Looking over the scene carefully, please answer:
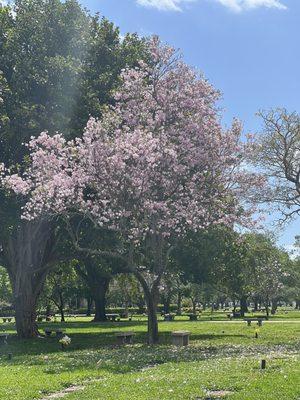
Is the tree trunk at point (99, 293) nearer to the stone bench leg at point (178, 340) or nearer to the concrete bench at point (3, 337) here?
the concrete bench at point (3, 337)

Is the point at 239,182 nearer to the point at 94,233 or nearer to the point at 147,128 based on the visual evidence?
the point at 147,128

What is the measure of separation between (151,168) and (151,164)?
212 millimetres

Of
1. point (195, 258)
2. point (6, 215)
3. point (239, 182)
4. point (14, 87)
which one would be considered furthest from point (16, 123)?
point (195, 258)

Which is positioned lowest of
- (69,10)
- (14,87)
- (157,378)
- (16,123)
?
(157,378)

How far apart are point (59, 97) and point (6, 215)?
21.3 feet

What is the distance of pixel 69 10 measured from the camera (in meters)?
28.1

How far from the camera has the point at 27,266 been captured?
93.4 feet

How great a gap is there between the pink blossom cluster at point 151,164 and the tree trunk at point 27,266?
4.58 meters

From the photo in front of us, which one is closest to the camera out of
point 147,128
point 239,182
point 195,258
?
point 147,128

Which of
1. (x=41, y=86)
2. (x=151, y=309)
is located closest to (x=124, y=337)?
(x=151, y=309)

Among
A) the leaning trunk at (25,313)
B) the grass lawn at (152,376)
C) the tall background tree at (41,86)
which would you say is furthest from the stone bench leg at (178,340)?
the leaning trunk at (25,313)

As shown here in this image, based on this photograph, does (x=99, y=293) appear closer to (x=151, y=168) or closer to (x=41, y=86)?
(x=41, y=86)

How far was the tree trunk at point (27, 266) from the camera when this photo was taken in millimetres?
28312

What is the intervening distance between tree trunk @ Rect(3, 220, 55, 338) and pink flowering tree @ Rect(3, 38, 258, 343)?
5.04m
